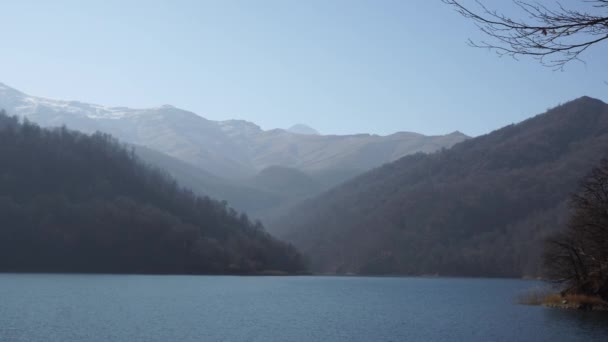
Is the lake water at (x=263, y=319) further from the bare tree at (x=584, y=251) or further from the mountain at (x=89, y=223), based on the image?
the mountain at (x=89, y=223)

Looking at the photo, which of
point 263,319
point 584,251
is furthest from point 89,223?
point 584,251

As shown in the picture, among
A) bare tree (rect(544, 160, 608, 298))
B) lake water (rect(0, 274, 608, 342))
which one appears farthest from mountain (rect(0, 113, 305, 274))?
bare tree (rect(544, 160, 608, 298))

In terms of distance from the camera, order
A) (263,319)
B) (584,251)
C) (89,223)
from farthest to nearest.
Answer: (89,223)
(584,251)
(263,319)

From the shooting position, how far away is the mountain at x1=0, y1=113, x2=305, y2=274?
154125mm

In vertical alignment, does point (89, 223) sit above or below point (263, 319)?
above

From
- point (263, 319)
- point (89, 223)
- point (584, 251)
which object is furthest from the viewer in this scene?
point (89, 223)

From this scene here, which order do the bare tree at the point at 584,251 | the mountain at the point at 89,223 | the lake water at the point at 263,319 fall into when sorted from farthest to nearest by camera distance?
1. the mountain at the point at 89,223
2. the bare tree at the point at 584,251
3. the lake water at the point at 263,319

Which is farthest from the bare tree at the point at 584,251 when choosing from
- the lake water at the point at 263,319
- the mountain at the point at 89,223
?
the mountain at the point at 89,223

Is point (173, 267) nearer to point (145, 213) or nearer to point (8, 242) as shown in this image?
point (145, 213)

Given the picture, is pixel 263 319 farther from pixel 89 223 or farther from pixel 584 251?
pixel 89 223

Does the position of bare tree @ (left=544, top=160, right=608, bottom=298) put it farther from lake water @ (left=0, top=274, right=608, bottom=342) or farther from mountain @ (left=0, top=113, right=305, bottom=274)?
mountain @ (left=0, top=113, right=305, bottom=274)

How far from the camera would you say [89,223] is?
164 metres

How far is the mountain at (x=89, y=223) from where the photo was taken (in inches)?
6068

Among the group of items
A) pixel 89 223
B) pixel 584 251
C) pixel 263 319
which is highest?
pixel 89 223
